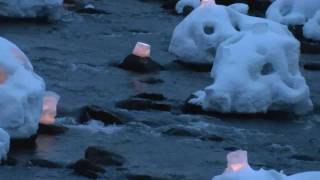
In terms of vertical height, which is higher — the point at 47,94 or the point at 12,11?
the point at 47,94

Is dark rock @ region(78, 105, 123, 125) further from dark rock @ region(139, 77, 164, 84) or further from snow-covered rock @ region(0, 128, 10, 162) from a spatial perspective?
dark rock @ region(139, 77, 164, 84)

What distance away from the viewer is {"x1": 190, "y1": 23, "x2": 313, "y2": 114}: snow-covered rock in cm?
1489

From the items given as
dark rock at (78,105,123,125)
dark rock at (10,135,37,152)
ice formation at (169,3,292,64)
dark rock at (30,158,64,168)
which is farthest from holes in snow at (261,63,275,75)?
dark rock at (30,158,64,168)

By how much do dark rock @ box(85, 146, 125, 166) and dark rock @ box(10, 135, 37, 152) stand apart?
622 mm

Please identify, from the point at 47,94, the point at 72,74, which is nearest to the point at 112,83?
the point at 72,74

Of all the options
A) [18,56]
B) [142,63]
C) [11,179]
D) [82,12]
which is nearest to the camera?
[11,179]

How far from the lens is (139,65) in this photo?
1783 cm

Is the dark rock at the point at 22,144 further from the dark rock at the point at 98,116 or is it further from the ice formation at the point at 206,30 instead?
the ice formation at the point at 206,30

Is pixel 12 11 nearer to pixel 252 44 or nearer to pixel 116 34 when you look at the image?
pixel 116 34

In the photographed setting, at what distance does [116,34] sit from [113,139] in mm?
8983

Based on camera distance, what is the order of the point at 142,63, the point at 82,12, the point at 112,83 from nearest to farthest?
the point at 112,83 → the point at 142,63 → the point at 82,12

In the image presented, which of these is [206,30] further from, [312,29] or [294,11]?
[294,11]

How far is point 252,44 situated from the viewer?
1562 centimetres

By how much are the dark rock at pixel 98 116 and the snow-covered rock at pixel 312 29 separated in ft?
28.8
